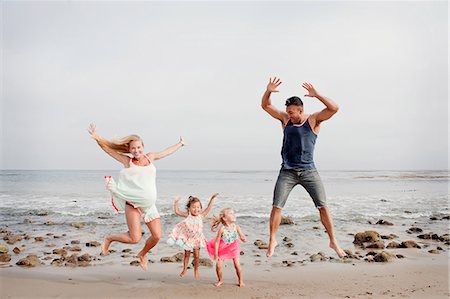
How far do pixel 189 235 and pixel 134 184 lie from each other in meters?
1.11

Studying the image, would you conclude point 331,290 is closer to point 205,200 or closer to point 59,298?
point 59,298

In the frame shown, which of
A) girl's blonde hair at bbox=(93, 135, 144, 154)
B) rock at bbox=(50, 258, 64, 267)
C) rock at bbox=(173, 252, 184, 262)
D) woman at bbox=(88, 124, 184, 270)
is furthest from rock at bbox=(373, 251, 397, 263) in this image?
rock at bbox=(50, 258, 64, 267)

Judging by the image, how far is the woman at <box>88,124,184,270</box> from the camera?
229 inches

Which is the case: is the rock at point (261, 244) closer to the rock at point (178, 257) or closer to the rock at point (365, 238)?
the rock at point (178, 257)

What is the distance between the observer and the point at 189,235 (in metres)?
6.37

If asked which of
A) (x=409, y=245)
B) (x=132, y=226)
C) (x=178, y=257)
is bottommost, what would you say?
(x=178, y=257)

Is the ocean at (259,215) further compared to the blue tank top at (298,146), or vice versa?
the ocean at (259,215)

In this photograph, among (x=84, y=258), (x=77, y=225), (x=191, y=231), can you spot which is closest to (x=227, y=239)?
(x=191, y=231)

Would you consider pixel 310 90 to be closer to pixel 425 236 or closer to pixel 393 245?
pixel 393 245

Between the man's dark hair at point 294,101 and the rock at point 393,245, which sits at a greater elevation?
the man's dark hair at point 294,101

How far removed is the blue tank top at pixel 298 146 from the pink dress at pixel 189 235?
1447 millimetres

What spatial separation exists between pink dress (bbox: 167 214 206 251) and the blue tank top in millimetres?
1447

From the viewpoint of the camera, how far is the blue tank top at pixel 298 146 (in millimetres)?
5961

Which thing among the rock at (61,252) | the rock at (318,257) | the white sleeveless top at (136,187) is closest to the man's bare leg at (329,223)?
the white sleeveless top at (136,187)
